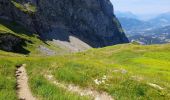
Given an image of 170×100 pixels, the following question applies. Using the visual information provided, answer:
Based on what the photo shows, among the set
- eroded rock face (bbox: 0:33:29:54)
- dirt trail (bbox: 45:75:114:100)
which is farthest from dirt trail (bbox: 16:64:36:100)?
eroded rock face (bbox: 0:33:29:54)

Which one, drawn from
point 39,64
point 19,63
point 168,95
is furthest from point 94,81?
point 19,63

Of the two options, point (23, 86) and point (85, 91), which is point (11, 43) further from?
point (85, 91)

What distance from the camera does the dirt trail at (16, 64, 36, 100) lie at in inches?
1079

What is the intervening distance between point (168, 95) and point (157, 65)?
33139 mm

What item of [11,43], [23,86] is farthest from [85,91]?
[11,43]

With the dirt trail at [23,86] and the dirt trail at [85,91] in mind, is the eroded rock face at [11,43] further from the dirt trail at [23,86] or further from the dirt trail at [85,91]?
the dirt trail at [85,91]

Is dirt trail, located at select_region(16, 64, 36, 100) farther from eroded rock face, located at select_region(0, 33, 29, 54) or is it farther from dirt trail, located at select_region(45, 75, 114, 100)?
eroded rock face, located at select_region(0, 33, 29, 54)

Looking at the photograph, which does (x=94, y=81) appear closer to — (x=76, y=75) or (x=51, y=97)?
(x=76, y=75)

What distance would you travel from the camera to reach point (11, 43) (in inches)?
6934

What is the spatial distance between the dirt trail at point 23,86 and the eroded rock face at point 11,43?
426ft

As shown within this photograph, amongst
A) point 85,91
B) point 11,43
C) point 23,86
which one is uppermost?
point 11,43

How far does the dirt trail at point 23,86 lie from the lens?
27.4 metres

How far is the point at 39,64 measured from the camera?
132ft

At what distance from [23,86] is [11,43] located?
487ft
